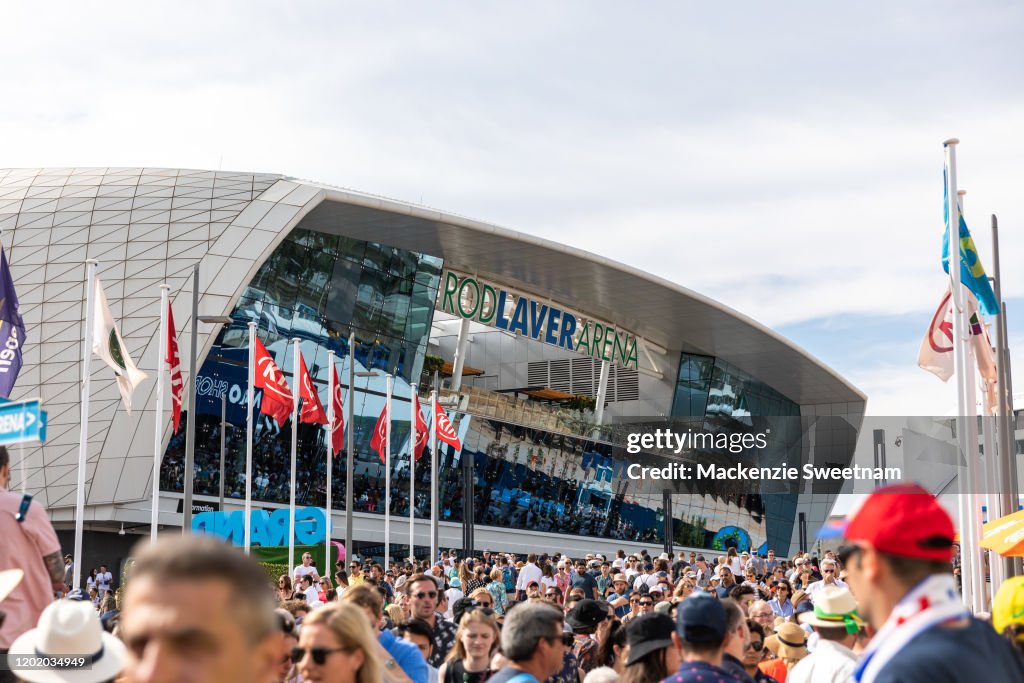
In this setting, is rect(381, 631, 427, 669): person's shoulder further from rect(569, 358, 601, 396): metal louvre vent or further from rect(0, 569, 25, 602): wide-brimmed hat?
rect(569, 358, 601, 396): metal louvre vent

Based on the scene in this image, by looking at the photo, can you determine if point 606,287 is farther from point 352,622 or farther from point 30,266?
point 352,622

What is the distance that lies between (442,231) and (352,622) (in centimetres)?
3916

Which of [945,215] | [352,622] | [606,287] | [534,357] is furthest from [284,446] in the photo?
[352,622]

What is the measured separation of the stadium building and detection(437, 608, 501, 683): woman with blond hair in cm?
2577

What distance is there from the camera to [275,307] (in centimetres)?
3978

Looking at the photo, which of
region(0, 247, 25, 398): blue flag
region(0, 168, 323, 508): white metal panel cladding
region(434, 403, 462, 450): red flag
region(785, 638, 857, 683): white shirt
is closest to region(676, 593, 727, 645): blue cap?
region(785, 638, 857, 683): white shirt

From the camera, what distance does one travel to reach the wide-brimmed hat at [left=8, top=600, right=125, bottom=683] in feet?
14.3

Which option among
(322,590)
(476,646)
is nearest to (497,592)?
(322,590)

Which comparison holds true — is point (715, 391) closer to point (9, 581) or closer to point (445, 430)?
point (445, 430)

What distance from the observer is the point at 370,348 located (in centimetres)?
4338

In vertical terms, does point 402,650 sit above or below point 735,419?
below

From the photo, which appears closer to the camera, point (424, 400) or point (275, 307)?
point (275, 307)

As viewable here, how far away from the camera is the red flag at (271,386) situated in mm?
24734

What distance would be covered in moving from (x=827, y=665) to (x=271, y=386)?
64.7 feet
